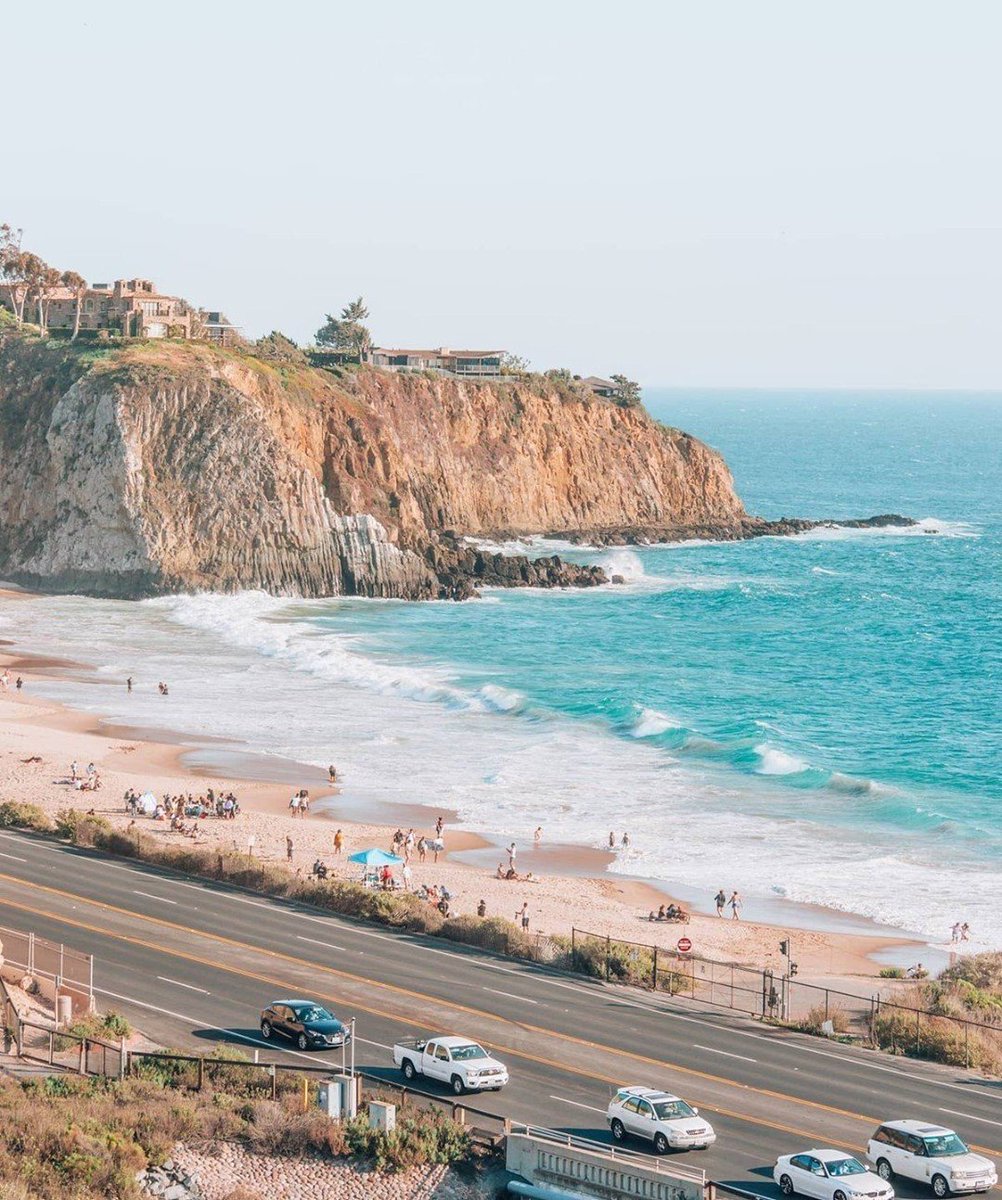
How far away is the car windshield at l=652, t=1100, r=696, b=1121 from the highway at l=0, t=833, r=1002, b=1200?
0.67m

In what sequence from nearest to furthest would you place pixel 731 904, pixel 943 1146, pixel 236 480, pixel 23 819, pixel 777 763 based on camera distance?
pixel 943 1146 < pixel 731 904 < pixel 23 819 < pixel 777 763 < pixel 236 480

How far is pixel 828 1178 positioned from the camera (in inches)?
1056

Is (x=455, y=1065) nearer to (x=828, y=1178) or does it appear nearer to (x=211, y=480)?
(x=828, y=1178)

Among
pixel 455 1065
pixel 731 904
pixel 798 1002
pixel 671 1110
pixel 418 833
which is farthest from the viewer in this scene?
pixel 418 833

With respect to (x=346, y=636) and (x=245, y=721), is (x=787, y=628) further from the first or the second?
(x=245, y=721)

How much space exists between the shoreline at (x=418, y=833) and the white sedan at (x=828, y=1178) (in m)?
16.3

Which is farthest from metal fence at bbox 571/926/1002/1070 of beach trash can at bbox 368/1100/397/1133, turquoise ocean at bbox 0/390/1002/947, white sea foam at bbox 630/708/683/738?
white sea foam at bbox 630/708/683/738

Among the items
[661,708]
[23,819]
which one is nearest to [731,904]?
[23,819]

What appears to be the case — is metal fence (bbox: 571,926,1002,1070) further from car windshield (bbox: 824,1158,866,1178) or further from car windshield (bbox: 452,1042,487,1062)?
car windshield (bbox: 824,1158,866,1178)

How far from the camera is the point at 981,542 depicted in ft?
513

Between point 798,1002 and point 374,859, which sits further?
point 374,859

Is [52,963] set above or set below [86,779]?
above

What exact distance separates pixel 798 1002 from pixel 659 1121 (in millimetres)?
11416

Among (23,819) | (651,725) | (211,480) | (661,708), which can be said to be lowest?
(23,819)
